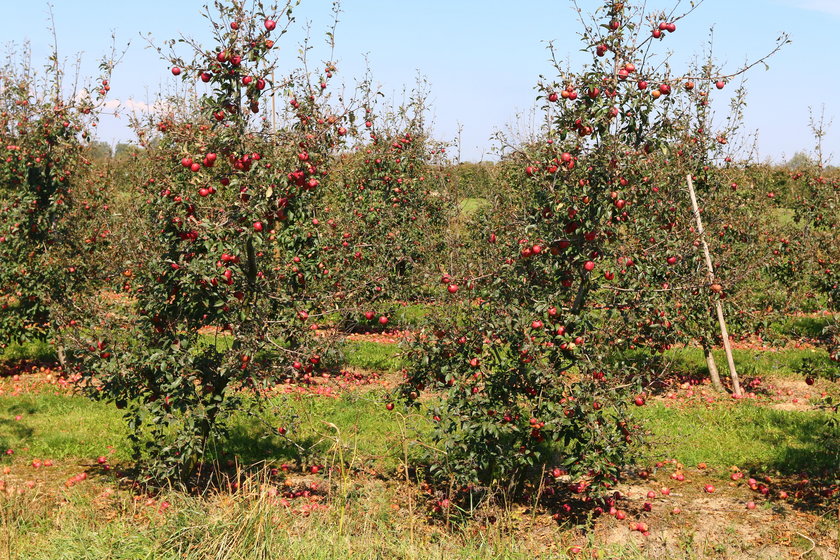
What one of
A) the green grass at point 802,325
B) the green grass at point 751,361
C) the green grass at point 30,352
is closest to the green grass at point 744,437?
the green grass at point 751,361

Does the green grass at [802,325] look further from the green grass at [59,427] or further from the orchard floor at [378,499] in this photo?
the green grass at [59,427]

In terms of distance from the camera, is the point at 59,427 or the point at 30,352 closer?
the point at 59,427

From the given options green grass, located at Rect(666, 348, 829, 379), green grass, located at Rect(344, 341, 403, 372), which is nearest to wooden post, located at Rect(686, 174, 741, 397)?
green grass, located at Rect(666, 348, 829, 379)

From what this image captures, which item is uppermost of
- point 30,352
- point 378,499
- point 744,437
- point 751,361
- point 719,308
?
point 719,308

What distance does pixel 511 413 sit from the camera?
6133 millimetres

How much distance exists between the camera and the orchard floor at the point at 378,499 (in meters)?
5.11

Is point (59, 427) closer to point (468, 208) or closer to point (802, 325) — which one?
point (802, 325)

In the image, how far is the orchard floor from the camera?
511 cm

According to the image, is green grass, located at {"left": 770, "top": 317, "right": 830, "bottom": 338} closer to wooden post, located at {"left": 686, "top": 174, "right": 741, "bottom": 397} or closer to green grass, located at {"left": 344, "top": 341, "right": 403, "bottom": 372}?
wooden post, located at {"left": 686, "top": 174, "right": 741, "bottom": 397}

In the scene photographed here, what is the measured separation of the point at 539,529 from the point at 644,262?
2.55 meters

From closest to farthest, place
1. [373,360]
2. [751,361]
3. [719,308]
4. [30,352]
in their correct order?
[719,308] < [751,361] < [373,360] < [30,352]

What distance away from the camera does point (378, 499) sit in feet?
20.4

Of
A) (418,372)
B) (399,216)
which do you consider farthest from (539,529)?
(399,216)

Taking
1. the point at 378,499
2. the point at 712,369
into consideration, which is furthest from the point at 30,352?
the point at 712,369
